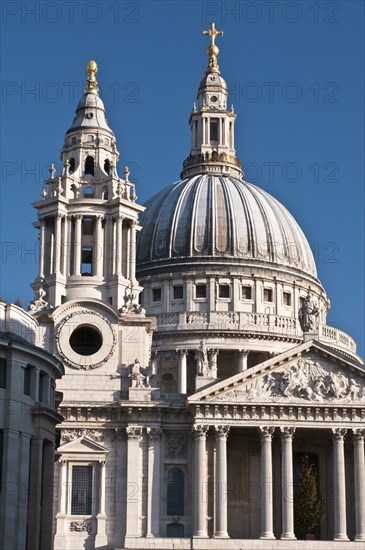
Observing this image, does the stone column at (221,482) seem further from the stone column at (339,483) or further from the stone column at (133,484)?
the stone column at (339,483)

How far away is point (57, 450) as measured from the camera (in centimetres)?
9769

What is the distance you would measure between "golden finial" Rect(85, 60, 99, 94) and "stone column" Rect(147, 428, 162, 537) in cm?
2912

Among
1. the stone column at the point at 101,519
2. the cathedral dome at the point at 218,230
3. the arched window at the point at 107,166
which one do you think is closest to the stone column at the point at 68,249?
the arched window at the point at 107,166

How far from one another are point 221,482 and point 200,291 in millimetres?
32165

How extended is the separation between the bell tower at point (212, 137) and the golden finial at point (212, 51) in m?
2.75

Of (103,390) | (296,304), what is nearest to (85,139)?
(103,390)

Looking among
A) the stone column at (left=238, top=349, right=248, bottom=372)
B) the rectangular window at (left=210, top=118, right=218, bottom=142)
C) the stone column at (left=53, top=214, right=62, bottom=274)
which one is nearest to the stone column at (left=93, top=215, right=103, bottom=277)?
the stone column at (left=53, top=214, right=62, bottom=274)

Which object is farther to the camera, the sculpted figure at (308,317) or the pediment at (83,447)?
the sculpted figure at (308,317)

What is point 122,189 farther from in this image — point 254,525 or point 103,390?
point 254,525

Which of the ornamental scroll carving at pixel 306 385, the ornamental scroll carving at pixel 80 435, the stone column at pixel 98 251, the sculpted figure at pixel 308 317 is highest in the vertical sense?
the stone column at pixel 98 251

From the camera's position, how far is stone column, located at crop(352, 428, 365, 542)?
319 feet

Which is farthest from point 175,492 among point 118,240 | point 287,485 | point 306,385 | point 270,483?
point 118,240

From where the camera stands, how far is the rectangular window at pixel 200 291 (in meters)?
126

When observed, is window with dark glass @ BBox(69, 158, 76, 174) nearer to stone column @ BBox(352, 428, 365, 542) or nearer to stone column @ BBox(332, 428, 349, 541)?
stone column @ BBox(332, 428, 349, 541)
